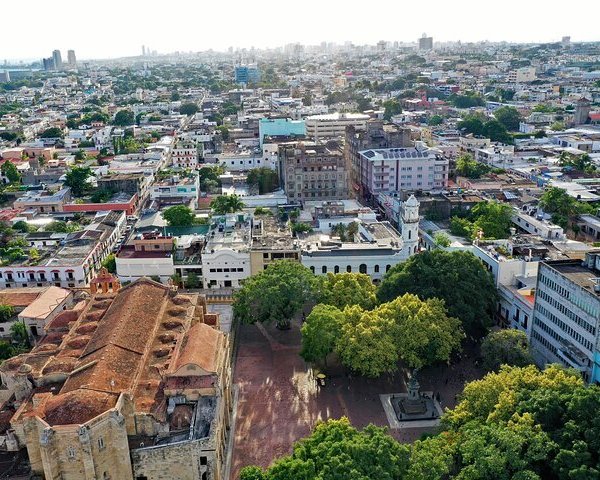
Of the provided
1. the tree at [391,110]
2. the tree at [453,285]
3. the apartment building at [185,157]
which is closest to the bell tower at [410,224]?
the tree at [453,285]

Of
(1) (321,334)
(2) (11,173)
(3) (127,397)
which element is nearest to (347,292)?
(1) (321,334)

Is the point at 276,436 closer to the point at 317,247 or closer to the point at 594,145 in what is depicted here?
the point at 317,247

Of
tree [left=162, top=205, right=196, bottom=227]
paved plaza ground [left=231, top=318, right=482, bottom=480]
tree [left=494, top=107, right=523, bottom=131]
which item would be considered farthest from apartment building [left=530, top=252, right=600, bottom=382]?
tree [left=494, top=107, right=523, bottom=131]

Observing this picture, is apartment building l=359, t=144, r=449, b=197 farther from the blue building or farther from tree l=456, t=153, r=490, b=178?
the blue building

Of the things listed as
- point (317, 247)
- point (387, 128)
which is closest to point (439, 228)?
point (317, 247)

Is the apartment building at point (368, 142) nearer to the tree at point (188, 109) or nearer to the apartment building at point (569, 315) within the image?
the apartment building at point (569, 315)
